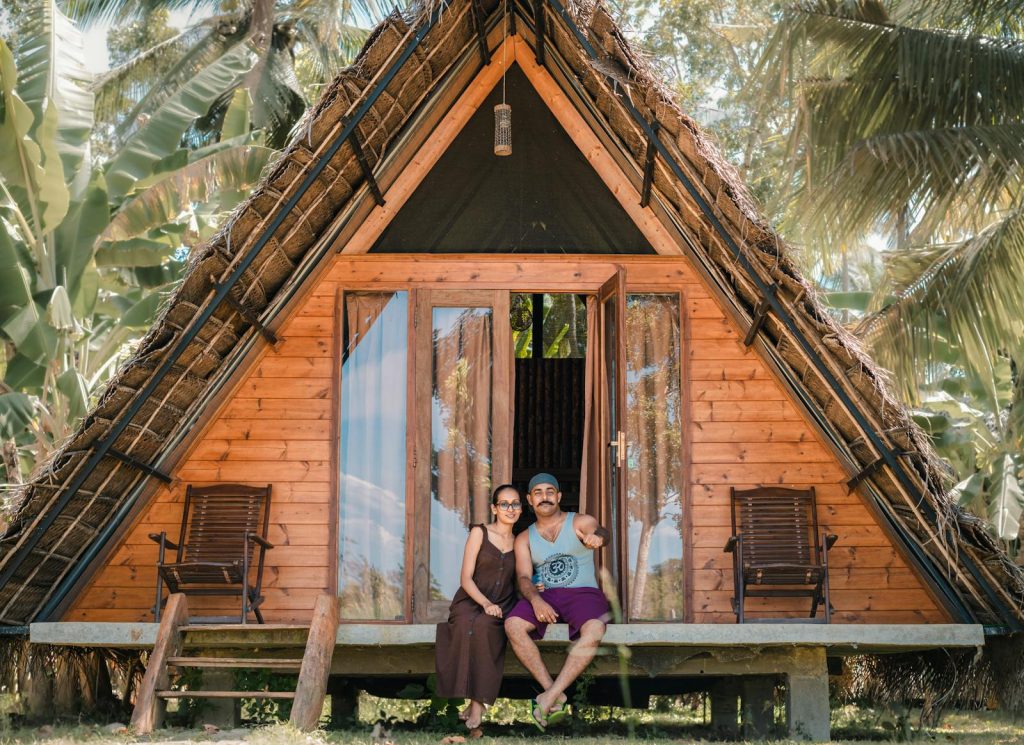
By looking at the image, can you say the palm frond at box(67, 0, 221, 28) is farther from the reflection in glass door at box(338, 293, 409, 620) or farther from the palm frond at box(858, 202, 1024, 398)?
the reflection in glass door at box(338, 293, 409, 620)

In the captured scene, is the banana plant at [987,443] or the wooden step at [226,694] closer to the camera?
the wooden step at [226,694]

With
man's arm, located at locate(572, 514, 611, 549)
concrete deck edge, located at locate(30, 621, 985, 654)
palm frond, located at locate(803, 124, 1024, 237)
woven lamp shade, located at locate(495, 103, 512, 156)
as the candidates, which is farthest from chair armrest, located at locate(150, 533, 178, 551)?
palm frond, located at locate(803, 124, 1024, 237)

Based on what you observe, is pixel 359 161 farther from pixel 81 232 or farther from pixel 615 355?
pixel 81 232

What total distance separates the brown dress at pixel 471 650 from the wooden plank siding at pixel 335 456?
47.8 inches

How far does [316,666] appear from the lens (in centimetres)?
573

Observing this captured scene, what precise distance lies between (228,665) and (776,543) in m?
2.96

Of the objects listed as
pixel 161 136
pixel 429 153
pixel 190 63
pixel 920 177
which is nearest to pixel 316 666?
pixel 429 153

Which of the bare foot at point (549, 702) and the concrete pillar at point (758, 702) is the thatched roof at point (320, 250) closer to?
the concrete pillar at point (758, 702)

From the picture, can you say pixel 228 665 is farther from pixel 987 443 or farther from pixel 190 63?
pixel 190 63

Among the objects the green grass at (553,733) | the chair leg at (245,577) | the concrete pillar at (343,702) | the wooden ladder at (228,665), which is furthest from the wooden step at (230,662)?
the concrete pillar at (343,702)

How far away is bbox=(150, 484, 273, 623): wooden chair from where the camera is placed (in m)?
6.70

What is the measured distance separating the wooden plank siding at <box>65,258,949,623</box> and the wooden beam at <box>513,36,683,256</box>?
16 centimetres

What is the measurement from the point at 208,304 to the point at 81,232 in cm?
355

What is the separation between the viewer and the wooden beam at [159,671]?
18.2 feet
